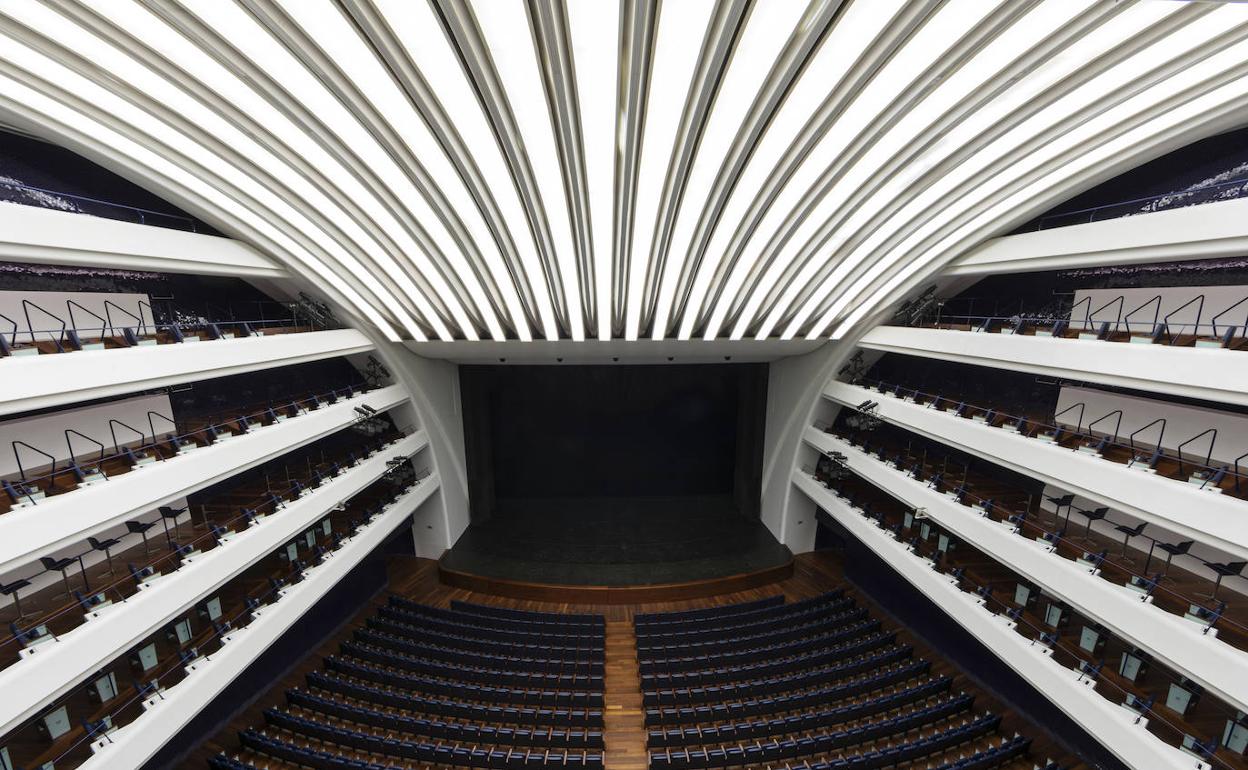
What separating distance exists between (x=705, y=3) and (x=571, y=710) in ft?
43.4

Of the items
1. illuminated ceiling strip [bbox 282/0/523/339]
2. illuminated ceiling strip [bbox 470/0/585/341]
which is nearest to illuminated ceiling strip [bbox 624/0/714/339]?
illuminated ceiling strip [bbox 470/0/585/341]

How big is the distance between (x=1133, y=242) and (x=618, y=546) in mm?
16037

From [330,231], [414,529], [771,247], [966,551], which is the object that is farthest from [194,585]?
[966,551]

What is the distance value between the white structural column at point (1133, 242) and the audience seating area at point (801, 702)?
973 cm

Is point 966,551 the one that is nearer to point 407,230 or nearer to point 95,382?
point 407,230

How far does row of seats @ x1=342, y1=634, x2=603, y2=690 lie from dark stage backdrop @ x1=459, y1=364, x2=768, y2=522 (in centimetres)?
736

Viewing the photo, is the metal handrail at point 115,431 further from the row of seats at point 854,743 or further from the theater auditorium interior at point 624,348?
the row of seats at point 854,743

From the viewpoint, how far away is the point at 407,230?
32.0 feet

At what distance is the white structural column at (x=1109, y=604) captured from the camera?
6.70 metres

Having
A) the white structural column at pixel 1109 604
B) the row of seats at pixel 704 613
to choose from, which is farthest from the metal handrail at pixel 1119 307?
the row of seats at pixel 704 613

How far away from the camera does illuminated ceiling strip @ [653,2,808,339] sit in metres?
5.35

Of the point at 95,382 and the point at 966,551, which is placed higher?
the point at 95,382

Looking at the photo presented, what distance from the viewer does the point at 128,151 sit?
7.75 meters

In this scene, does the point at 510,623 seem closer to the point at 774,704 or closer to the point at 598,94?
the point at 774,704
